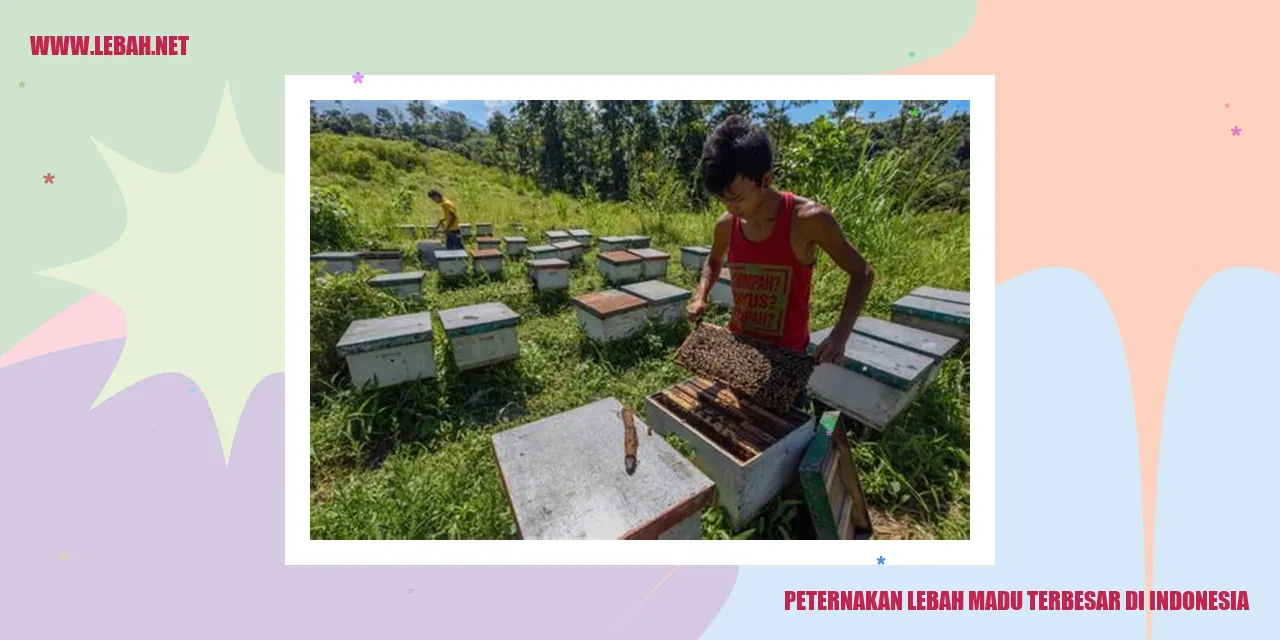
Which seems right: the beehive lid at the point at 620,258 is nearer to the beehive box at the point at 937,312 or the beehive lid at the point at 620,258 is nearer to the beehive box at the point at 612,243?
the beehive box at the point at 612,243

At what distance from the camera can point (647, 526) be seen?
1.33 meters

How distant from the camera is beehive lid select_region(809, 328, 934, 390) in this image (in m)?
2.66

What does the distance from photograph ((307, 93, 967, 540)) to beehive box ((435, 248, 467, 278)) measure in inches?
7.3

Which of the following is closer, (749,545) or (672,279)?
(749,545)

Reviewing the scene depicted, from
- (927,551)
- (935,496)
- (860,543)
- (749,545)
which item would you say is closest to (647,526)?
(749,545)

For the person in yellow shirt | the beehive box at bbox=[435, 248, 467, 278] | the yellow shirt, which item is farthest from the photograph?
the yellow shirt

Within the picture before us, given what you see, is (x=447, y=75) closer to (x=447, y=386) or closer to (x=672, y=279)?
(x=447, y=386)

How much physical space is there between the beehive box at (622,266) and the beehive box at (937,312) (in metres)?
3.61

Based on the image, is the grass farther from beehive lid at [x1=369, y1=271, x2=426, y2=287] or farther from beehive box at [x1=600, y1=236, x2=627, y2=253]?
beehive box at [x1=600, y1=236, x2=627, y2=253]

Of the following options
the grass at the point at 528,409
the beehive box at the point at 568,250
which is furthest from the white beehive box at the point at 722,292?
the beehive box at the point at 568,250

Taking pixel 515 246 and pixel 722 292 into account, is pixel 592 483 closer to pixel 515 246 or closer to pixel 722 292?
pixel 722 292

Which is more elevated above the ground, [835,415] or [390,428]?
[835,415]

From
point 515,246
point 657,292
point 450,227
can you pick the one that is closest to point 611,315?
point 657,292

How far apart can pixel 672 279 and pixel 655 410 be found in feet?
16.7
